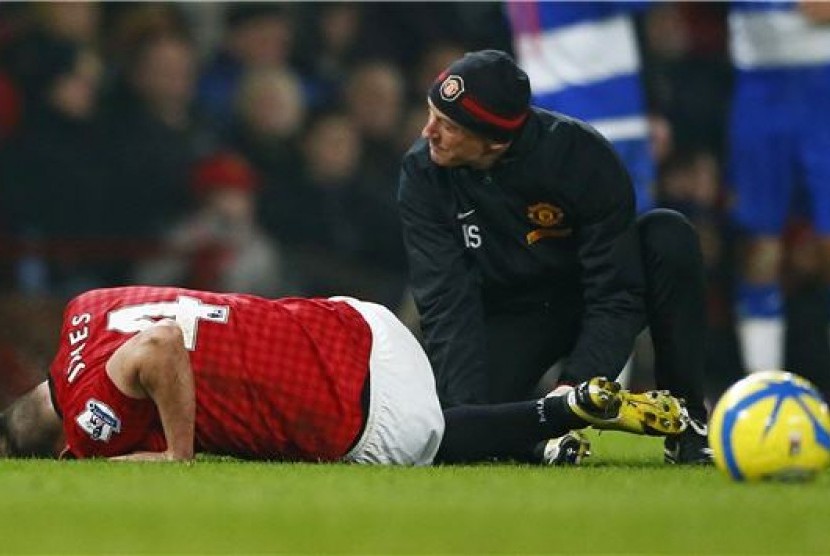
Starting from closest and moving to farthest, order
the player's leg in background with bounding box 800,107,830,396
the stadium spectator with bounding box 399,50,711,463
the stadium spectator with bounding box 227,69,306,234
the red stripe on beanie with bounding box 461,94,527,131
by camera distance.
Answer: the red stripe on beanie with bounding box 461,94,527,131
the stadium spectator with bounding box 399,50,711,463
the player's leg in background with bounding box 800,107,830,396
the stadium spectator with bounding box 227,69,306,234

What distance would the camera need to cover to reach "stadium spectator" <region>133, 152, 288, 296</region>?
12.9m

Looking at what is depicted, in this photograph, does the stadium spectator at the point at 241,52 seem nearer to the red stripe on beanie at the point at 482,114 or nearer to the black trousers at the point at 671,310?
the black trousers at the point at 671,310

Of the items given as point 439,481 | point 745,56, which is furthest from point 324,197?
point 439,481

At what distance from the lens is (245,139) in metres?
13.4

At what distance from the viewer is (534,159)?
26.8 ft

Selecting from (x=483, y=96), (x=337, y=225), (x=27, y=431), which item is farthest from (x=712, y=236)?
(x=27, y=431)


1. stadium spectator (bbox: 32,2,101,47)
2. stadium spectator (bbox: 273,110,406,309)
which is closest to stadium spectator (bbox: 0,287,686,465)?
stadium spectator (bbox: 273,110,406,309)

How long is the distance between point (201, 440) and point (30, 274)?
5.40m

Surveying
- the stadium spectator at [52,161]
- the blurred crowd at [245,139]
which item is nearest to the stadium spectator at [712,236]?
the blurred crowd at [245,139]

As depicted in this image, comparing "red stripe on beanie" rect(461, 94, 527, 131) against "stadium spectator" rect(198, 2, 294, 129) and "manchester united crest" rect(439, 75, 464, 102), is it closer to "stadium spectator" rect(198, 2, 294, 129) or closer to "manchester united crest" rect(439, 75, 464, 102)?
"manchester united crest" rect(439, 75, 464, 102)

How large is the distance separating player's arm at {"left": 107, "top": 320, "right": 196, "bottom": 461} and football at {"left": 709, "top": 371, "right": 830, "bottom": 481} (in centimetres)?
166

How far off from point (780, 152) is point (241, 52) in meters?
3.55

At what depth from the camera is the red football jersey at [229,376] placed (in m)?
7.48

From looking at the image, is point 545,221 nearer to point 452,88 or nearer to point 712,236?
point 452,88
